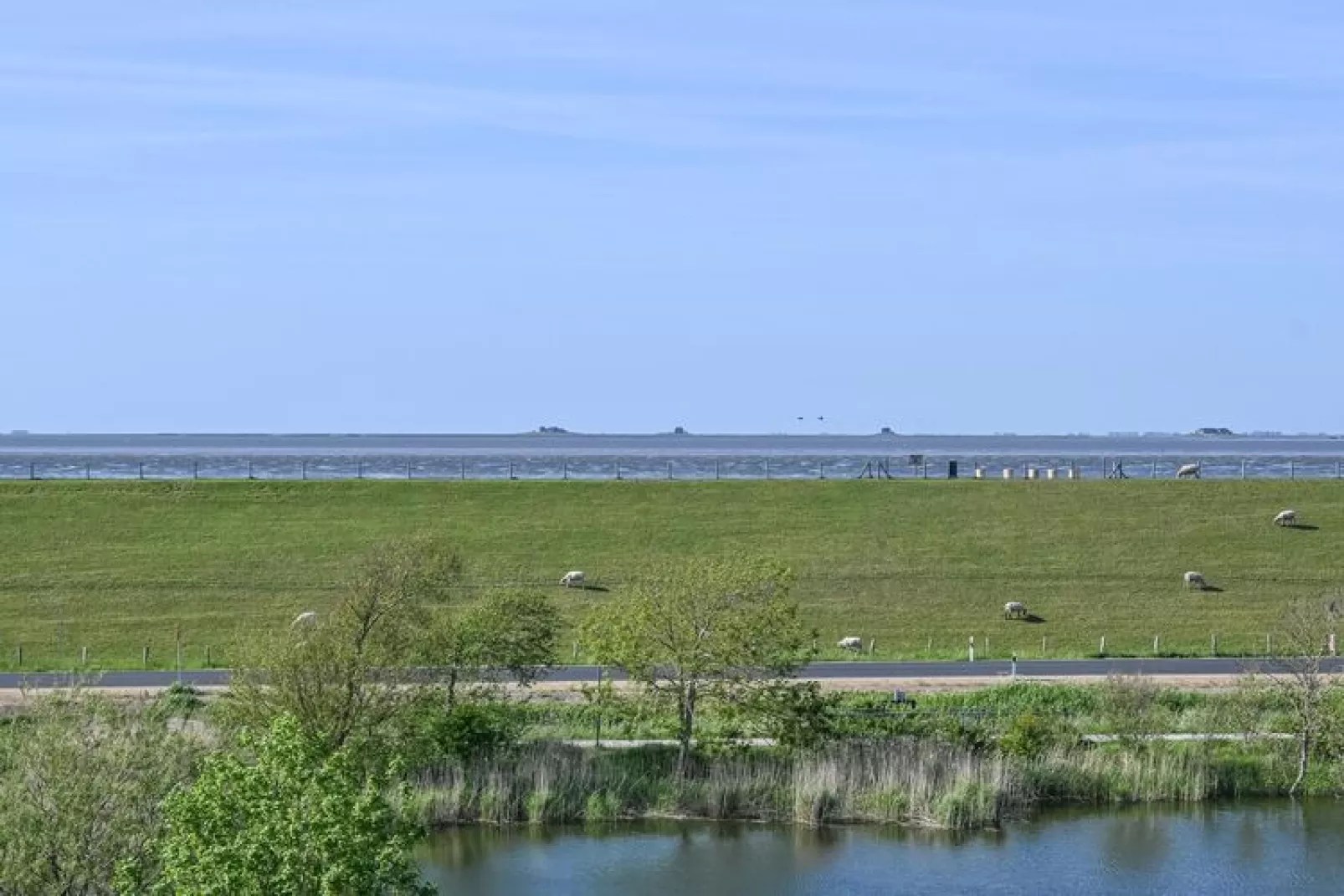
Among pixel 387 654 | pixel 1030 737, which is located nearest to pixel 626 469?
pixel 1030 737

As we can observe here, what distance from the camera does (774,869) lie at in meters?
39.8

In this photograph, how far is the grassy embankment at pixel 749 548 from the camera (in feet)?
215

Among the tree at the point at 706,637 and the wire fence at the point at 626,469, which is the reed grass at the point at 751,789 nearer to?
the tree at the point at 706,637

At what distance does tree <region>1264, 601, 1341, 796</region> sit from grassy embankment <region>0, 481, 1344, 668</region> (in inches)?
488

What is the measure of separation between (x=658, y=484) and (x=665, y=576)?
4209 cm

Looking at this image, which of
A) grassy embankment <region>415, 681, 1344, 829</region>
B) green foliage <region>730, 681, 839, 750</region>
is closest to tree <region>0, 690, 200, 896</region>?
grassy embankment <region>415, 681, 1344, 829</region>

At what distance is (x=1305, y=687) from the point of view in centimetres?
4684

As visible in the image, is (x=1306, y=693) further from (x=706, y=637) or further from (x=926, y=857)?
(x=706, y=637)

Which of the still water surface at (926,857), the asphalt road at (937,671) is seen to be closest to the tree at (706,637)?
the still water surface at (926,857)

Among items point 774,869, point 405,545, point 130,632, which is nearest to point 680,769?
point 774,869

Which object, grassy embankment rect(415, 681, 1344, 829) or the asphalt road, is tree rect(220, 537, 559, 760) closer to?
grassy embankment rect(415, 681, 1344, 829)

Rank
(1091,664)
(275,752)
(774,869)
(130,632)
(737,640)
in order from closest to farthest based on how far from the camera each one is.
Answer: (275,752), (774,869), (737,640), (1091,664), (130,632)

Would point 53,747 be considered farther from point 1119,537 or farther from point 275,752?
point 1119,537

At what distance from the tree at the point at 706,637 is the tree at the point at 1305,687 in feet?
41.7
